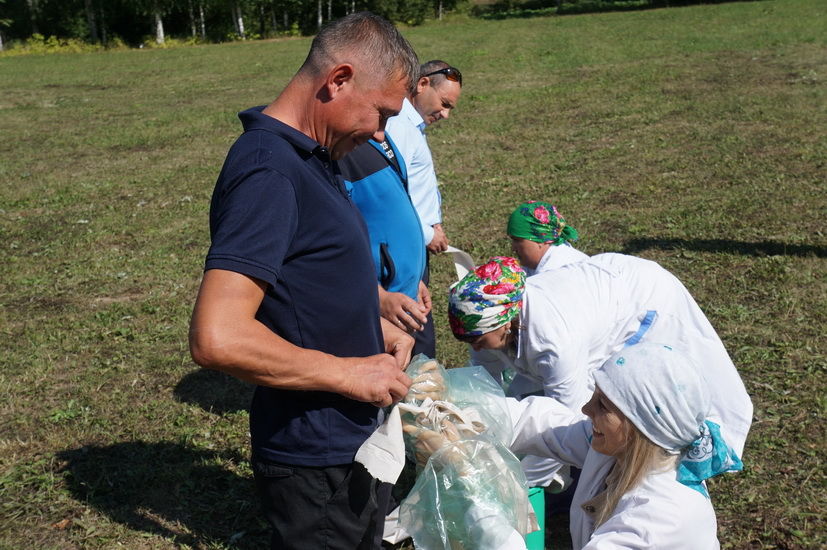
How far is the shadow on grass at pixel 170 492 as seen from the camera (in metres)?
3.78

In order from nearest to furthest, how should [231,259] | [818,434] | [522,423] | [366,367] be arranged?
[231,259] < [366,367] < [522,423] < [818,434]

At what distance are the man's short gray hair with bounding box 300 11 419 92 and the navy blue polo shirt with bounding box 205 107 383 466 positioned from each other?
23 cm

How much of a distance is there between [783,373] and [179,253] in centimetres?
543

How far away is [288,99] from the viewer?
2.12 m

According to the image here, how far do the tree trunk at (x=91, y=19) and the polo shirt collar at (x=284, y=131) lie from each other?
4144cm

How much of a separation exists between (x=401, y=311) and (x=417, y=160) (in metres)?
1.26

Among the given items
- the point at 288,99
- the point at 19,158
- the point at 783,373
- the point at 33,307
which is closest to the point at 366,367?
the point at 288,99

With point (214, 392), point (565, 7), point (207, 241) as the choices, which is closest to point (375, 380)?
point (214, 392)

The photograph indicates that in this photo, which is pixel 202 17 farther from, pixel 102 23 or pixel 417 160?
pixel 417 160

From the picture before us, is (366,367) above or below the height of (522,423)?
above

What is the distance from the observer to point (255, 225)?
1.81m

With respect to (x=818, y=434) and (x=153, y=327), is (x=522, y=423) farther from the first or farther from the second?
(x=153, y=327)

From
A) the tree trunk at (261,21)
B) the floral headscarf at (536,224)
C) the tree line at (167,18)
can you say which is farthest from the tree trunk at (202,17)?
the floral headscarf at (536,224)

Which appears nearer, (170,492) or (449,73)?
(170,492)
